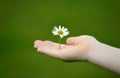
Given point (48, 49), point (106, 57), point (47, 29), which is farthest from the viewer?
point (47, 29)

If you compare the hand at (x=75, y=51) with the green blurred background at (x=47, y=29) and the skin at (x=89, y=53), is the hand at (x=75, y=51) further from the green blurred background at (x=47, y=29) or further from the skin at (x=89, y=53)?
the green blurred background at (x=47, y=29)

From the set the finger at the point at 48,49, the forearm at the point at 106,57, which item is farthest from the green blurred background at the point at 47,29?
the forearm at the point at 106,57

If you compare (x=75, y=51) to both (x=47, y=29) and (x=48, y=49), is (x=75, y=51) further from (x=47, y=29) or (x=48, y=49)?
(x=47, y=29)

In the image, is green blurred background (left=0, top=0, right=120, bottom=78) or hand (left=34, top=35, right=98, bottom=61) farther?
green blurred background (left=0, top=0, right=120, bottom=78)

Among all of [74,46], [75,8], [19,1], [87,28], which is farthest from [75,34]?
[74,46]

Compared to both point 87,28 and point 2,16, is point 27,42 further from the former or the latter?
point 87,28

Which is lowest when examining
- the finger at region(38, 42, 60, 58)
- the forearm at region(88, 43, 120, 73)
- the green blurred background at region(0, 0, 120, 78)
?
the forearm at region(88, 43, 120, 73)

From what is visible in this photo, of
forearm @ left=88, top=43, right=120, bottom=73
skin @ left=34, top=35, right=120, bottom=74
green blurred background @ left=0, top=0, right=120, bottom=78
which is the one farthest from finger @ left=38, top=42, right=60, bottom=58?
green blurred background @ left=0, top=0, right=120, bottom=78

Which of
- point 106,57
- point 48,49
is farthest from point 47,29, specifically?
point 106,57

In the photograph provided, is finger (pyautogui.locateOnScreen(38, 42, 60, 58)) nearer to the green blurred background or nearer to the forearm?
the forearm
